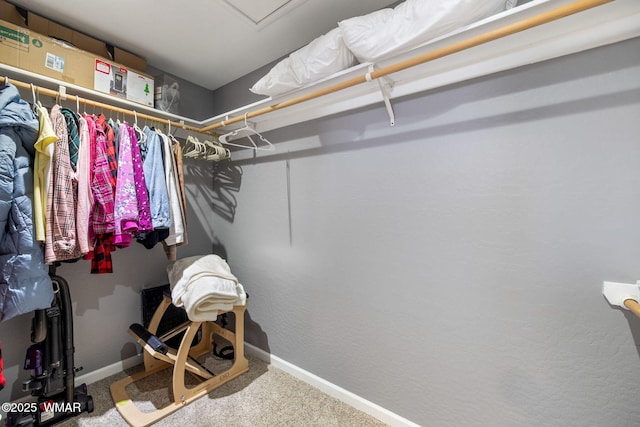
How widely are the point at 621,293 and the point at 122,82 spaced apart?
2734 mm

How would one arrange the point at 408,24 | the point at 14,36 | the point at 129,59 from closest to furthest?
the point at 408,24, the point at 14,36, the point at 129,59

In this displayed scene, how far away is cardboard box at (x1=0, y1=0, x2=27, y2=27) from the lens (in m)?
1.40

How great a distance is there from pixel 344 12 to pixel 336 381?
87.6 inches

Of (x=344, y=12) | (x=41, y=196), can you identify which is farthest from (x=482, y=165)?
(x=41, y=196)

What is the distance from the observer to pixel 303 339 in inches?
72.0

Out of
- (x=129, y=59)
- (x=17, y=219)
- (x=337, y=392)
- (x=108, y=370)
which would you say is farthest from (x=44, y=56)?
(x=337, y=392)

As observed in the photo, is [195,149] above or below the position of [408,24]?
below

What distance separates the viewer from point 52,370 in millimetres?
1427

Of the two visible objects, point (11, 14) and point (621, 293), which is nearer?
point (621, 293)

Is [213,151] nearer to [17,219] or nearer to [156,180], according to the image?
[156,180]

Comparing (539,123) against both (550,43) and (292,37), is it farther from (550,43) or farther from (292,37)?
(292,37)

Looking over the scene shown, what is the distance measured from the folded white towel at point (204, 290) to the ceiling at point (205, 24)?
1.49 metres

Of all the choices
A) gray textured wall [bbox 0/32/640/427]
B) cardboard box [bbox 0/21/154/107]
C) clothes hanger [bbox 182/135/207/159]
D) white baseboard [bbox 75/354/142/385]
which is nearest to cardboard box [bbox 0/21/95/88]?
cardboard box [bbox 0/21/154/107]

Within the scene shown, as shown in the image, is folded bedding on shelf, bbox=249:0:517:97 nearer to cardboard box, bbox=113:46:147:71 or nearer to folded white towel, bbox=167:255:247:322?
cardboard box, bbox=113:46:147:71
